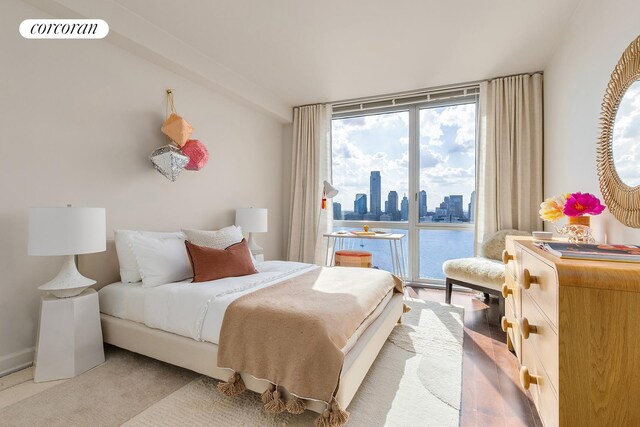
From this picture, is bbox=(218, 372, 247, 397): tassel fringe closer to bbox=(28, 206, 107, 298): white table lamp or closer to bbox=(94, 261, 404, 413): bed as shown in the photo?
bbox=(94, 261, 404, 413): bed

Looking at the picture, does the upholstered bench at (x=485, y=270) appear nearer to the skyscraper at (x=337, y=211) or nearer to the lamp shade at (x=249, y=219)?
the skyscraper at (x=337, y=211)

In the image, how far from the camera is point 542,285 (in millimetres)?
1249

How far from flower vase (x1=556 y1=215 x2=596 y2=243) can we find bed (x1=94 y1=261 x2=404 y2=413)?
4.12 feet

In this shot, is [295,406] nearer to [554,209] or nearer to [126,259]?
[126,259]

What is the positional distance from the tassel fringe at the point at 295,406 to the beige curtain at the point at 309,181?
2998 millimetres

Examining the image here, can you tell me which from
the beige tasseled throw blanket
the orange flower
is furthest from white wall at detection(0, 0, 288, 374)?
the orange flower

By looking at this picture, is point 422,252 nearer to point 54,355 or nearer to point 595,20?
point 595,20

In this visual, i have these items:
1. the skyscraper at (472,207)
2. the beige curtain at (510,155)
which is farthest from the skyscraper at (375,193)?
the beige curtain at (510,155)

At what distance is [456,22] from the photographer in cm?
253

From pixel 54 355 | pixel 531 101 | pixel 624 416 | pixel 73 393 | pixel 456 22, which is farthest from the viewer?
pixel 531 101

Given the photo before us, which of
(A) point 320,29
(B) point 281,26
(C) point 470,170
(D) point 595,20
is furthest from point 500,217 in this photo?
(B) point 281,26

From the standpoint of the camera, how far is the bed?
5.34 feet

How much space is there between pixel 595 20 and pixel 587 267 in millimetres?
1990

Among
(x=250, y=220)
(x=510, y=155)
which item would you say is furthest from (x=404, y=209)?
(x=250, y=220)
